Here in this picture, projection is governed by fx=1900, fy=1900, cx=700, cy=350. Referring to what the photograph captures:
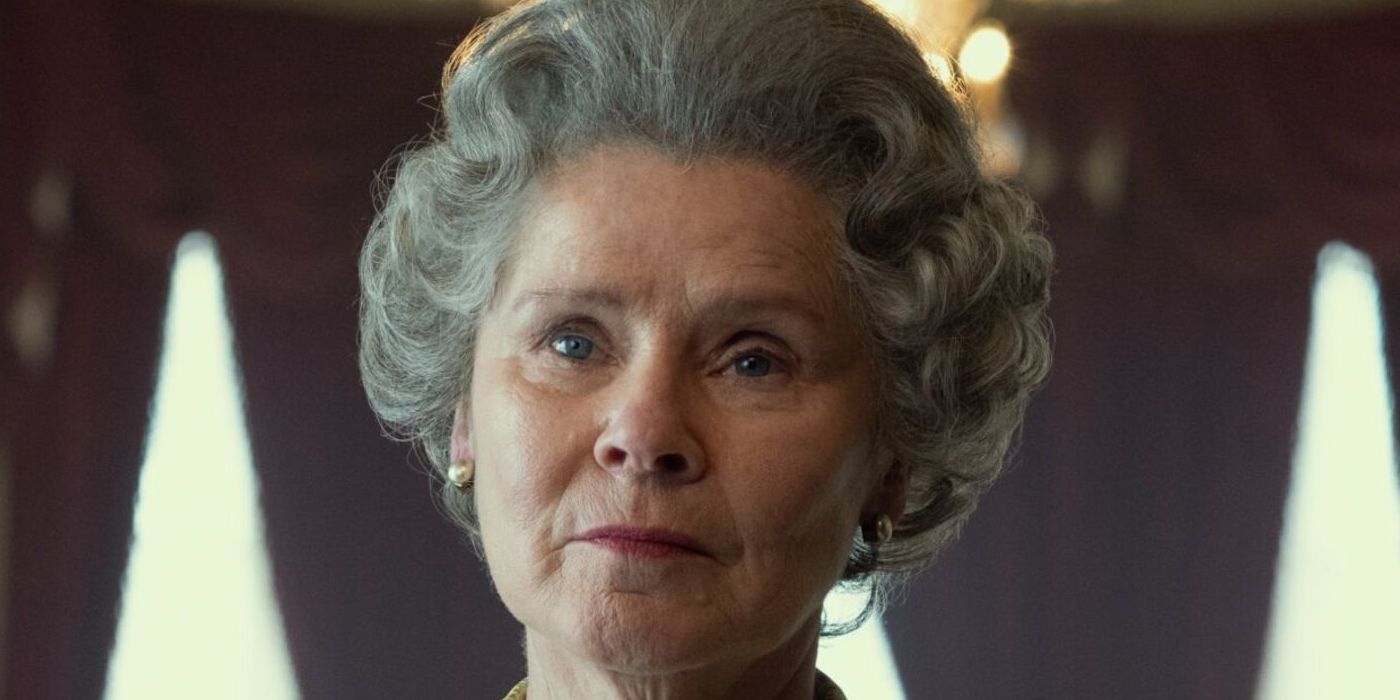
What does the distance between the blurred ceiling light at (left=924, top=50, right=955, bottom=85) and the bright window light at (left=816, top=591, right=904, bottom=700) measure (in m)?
2.22

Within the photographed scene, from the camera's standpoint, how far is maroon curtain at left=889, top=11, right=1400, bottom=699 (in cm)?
393

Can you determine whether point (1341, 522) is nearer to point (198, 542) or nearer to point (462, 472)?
point (198, 542)

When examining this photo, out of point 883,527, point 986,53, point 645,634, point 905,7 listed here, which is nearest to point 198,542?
point 905,7

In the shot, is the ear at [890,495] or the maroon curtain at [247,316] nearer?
the ear at [890,495]

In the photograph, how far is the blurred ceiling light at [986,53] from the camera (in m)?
3.73

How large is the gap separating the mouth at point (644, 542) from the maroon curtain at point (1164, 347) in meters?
2.56

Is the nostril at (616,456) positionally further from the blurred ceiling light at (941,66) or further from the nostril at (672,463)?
the blurred ceiling light at (941,66)

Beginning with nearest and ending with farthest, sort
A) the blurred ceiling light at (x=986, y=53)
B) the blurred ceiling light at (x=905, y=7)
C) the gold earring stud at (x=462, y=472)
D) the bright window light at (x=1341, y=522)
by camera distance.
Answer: the gold earring stud at (x=462, y=472) < the blurred ceiling light at (x=905, y=7) < the blurred ceiling light at (x=986, y=53) < the bright window light at (x=1341, y=522)

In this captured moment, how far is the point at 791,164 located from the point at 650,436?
0.27 metres

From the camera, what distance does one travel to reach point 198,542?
3611 mm

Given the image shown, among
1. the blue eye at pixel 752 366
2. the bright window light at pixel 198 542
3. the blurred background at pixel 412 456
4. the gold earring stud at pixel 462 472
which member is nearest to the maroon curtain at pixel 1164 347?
the blurred background at pixel 412 456

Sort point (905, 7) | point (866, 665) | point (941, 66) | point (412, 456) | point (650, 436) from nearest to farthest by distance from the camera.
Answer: point (650, 436) < point (941, 66) < point (905, 7) < point (412, 456) < point (866, 665)

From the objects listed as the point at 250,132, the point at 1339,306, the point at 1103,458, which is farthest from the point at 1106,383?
the point at 250,132

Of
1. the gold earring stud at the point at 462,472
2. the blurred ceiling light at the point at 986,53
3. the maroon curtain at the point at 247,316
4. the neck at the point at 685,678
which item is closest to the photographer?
the neck at the point at 685,678
